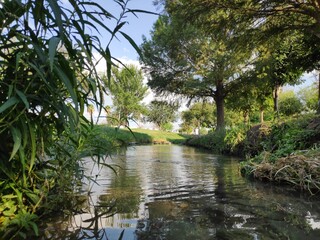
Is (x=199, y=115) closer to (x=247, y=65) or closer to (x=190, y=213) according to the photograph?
(x=247, y=65)

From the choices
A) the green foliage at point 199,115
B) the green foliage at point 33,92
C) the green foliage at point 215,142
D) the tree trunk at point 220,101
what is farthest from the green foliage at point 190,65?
the green foliage at point 199,115

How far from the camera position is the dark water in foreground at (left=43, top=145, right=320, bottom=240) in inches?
94.7

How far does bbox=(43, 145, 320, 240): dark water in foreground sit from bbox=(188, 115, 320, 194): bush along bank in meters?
0.35

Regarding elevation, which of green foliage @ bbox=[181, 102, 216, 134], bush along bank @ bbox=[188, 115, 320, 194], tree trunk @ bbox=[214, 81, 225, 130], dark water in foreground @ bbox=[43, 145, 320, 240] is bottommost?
dark water in foreground @ bbox=[43, 145, 320, 240]

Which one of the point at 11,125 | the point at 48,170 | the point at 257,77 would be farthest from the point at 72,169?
the point at 257,77

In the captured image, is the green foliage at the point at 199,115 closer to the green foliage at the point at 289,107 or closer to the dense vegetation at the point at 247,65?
the green foliage at the point at 289,107

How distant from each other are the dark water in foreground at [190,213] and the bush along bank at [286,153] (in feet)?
1.14

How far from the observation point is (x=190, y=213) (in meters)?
2.97

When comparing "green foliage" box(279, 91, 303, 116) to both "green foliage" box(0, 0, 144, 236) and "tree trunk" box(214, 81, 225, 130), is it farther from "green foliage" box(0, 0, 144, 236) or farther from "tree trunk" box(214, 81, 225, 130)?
"green foliage" box(0, 0, 144, 236)

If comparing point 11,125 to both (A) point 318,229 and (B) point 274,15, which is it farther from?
(B) point 274,15

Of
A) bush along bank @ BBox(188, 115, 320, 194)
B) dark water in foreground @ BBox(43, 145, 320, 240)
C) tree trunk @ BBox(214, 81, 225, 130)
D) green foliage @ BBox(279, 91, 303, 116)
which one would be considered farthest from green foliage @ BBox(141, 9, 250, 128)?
dark water in foreground @ BBox(43, 145, 320, 240)

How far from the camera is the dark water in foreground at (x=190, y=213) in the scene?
2404mm

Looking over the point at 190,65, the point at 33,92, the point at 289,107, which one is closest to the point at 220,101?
the point at 190,65

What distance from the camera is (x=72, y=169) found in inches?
108
